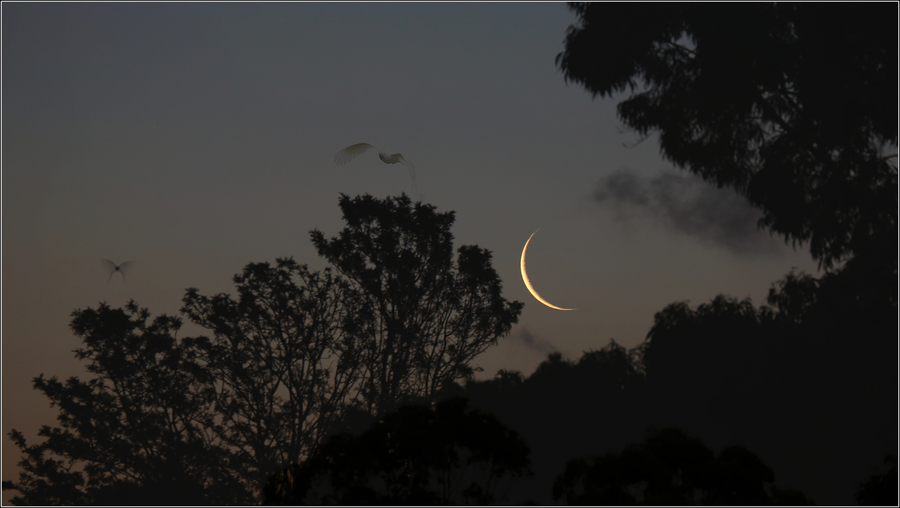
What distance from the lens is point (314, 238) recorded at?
1962 centimetres

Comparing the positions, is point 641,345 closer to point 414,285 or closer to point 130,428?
point 414,285

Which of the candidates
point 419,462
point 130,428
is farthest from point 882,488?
point 130,428

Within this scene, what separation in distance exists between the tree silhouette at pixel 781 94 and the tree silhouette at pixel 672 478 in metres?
7.29

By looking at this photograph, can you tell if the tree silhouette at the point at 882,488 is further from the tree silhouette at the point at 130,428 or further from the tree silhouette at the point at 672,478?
the tree silhouette at the point at 130,428

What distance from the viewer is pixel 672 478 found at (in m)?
9.87

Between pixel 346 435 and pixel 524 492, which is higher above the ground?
pixel 346 435

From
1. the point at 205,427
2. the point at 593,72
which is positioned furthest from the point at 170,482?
the point at 593,72

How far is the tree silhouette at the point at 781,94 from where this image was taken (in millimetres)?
15398

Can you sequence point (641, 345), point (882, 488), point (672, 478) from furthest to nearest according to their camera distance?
point (641, 345) → point (882, 488) → point (672, 478)

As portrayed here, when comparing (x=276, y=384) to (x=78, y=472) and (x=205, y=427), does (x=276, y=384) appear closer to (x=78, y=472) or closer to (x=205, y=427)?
(x=205, y=427)

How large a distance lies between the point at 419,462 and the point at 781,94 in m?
13.0

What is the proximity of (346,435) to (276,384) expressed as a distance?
871 cm

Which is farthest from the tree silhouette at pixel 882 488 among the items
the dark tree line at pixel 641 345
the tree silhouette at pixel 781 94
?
the tree silhouette at pixel 781 94

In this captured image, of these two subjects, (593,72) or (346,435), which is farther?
(593,72)
